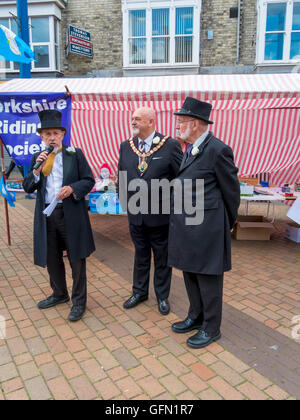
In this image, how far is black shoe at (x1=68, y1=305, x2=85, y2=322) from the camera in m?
3.28

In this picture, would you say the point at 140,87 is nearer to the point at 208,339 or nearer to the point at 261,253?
the point at 261,253

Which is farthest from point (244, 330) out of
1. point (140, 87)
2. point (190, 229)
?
point (140, 87)

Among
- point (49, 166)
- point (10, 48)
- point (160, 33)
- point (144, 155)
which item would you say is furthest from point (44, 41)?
point (144, 155)

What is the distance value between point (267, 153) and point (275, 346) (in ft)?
15.6

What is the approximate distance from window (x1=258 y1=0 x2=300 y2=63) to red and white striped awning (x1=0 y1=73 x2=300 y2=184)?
269 inches

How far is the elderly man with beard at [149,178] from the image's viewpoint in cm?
320

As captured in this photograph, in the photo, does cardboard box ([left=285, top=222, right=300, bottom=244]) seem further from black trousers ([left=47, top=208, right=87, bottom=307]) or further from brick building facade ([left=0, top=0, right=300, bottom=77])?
brick building facade ([left=0, top=0, right=300, bottom=77])

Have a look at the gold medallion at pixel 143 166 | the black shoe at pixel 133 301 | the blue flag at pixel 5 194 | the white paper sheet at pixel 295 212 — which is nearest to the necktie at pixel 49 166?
the gold medallion at pixel 143 166

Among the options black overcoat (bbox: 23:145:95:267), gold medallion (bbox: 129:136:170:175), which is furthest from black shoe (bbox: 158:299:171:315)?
gold medallion (bbox: 129:136:170:175)

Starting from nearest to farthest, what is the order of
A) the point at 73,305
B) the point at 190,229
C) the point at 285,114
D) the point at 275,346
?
1. the point at 190,229
2. the point at 275,346
3. the point at 73,305
4. the point at 285,114

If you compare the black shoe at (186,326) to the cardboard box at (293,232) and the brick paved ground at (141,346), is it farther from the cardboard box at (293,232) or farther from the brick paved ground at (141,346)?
A: the cardboard box at (293,232)

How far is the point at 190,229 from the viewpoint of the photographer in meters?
2.74

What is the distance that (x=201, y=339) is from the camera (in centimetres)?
289

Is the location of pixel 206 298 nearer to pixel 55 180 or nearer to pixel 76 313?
pixel 76 313
